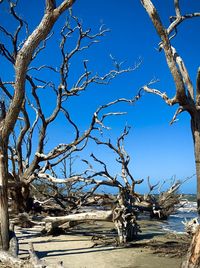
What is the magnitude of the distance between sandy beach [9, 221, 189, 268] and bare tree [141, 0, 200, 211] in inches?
57.0

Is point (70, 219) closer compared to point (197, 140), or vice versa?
point (197, 140)

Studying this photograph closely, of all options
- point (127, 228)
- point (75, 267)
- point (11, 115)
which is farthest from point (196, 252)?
point (127, 228)

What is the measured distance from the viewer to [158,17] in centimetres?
824

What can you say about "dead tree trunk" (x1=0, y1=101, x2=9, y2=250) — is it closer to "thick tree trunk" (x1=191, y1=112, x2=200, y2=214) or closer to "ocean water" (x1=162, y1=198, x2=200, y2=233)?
"thick tree trunk" (x1=191, y1=112, x2=200, y2=214)

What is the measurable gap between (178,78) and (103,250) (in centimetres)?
389

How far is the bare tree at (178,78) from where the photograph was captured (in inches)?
321

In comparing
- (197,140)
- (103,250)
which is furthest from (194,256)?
(197,140)

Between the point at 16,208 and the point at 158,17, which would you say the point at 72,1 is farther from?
the point at 16,208

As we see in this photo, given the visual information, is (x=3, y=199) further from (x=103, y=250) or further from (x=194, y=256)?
(x=194, y=256)

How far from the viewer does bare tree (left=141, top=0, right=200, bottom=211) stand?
26.8 ft

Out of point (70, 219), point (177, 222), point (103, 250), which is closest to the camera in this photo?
point (103, 250)

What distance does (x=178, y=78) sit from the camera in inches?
319

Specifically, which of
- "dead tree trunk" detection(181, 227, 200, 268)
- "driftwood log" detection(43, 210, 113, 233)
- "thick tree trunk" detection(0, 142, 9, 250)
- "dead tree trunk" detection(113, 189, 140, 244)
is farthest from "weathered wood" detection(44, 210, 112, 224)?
"dead tree trunk" detection(181, 227, 200, 268)

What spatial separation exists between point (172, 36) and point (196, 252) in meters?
5.88
